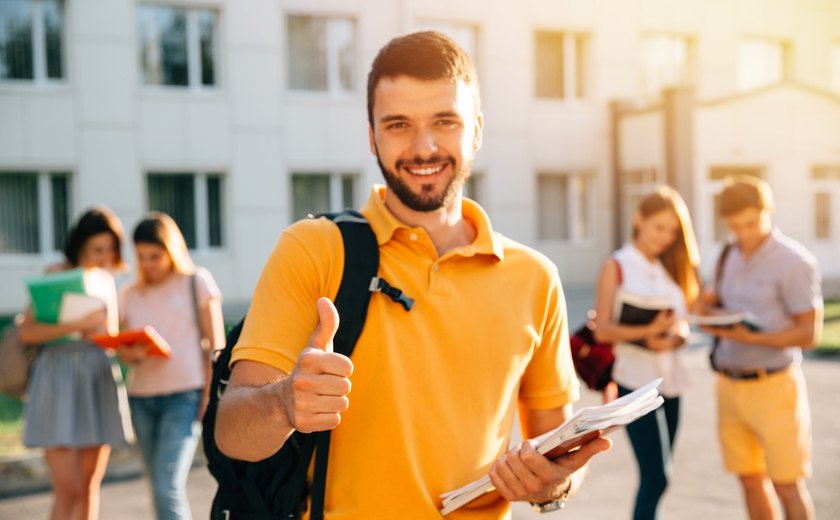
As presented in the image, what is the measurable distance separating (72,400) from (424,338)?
2937 mm

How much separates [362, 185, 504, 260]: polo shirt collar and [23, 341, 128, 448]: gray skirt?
2703 mm

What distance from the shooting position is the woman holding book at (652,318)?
4.45 meters

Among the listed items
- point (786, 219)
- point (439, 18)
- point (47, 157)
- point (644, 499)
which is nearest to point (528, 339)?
point (644, 499)

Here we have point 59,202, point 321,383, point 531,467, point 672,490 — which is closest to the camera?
point 321,383

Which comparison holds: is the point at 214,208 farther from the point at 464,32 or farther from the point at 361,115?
the point at 464,32

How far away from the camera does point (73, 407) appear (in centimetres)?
434

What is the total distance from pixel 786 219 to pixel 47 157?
1724 centimetres

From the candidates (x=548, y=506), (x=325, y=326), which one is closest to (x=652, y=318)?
(x=548, y=506)

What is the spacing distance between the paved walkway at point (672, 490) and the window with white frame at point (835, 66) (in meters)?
19.4

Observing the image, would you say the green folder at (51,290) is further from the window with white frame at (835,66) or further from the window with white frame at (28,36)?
the window with white frame at (835,66)

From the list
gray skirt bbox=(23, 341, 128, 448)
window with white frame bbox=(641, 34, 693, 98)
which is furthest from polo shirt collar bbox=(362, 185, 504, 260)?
window with white frame bbox=(641, 34, 693, 98)

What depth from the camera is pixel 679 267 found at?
493 cm

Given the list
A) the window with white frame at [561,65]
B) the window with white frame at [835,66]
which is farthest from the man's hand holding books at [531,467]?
the window with white frame at [835,66]

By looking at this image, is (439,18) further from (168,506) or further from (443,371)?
(443,371)
